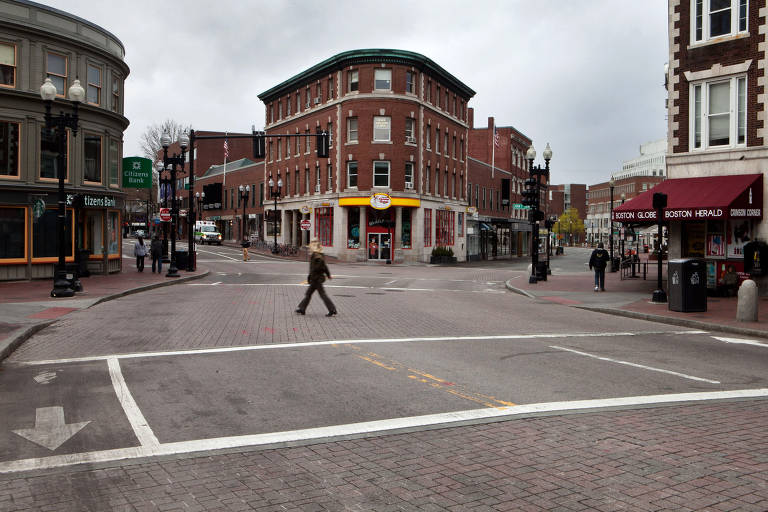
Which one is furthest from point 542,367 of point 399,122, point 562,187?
point 562,187

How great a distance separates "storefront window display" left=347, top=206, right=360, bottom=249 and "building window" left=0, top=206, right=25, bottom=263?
91.1 feet

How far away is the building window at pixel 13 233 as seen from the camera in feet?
76.6

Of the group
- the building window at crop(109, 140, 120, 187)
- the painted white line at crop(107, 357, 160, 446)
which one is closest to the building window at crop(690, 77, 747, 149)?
the painted white line at crop(107, 357, 160, 446)

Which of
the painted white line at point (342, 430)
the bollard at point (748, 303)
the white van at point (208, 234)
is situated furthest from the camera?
the white van at point (208, 234)

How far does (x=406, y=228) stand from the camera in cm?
4959

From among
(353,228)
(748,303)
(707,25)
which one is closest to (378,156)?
(353,228)

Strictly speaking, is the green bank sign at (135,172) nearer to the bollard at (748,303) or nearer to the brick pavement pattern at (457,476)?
the bollard at (748,303)

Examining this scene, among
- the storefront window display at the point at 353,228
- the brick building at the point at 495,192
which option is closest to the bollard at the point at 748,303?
the storefront window display at the point at 353,228

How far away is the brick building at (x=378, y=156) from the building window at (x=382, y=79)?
77 mm

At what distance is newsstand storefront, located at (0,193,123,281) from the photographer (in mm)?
23453

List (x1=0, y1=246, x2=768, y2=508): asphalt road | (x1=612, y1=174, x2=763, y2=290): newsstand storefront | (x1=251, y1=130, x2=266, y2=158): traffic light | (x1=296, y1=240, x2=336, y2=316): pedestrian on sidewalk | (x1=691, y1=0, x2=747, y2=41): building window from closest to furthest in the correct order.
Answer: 1. (x1=0, y1=246, x2=768, y2=508): asphalt road
2. (x1=296, y1=240, x2=336, y2=316): pedestrian on sidewalk
3. (x1=612, y1=174, x2=763, y2=290): newsstand storefront
4. (x1=691, y1=0, x2=747, y2=41): building window
5. (x1=251, y1=130, x2=266, y2=158): traffic light

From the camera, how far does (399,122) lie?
4778 centimetres

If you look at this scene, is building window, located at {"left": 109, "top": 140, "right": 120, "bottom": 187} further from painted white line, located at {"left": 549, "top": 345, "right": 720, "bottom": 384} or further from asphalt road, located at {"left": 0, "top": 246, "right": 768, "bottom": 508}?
painted white line, located at {"left": 549, "top": 345, "right": 720, "bottom": 384}

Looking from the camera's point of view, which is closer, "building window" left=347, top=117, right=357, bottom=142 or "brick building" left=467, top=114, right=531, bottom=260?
"building window" left=347, top=117, right=357, bottom=142
